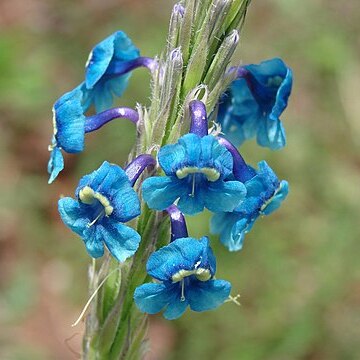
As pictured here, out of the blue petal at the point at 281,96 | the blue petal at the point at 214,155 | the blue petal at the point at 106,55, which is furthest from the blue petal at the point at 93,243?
the blue petal at the point at 281,96

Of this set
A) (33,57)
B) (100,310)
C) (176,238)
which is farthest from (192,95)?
(33,57)

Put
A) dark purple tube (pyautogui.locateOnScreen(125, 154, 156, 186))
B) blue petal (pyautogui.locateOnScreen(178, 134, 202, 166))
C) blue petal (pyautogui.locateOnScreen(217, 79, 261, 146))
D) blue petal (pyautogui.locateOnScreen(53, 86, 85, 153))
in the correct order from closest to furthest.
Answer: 1. blue petal (pyautogui.locateOnScreen(178, 134, 202, 166))
2. dark purple tube (pyautogui.locateOnScreen(125, 154, 156, 186))
3. blue petal (pyautogui.locateOnScreen(53, 86, 85, 153))
4. blue petal (pyautogui.locateOnScreen(217, 79, 261, 146))

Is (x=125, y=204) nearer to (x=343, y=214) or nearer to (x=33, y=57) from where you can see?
(x=343, y=214)

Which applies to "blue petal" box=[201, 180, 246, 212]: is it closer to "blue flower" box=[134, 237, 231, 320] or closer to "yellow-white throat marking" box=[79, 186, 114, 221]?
"blue flower" box=[134, 237, 231, 320]

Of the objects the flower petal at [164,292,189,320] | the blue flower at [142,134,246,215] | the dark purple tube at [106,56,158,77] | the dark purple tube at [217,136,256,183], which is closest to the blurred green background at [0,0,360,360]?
the dark purple tube at [106,56,158,77]

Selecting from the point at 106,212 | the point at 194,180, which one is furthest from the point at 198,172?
the point at 106,212
